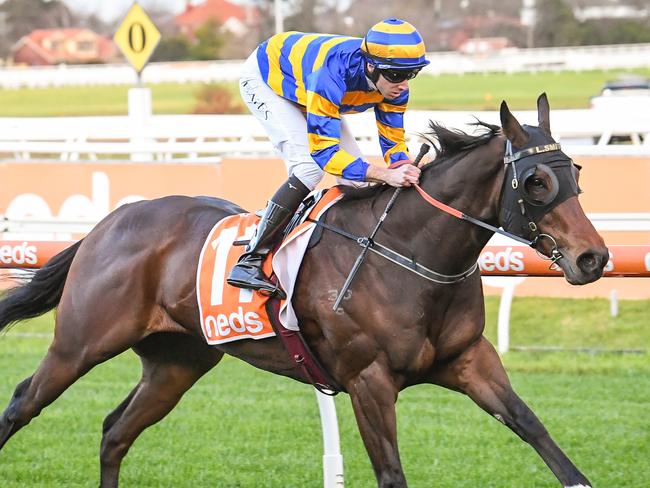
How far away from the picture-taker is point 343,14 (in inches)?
2397

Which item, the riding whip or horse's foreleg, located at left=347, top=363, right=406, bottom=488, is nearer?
horse's foreleg, located at left=347, top=363, right=406, bottom=488

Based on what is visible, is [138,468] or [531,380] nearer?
[138,468]

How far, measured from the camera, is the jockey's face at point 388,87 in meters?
4.10

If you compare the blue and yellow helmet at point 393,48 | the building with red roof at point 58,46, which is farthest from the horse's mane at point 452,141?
the building with red roof at point 58,46

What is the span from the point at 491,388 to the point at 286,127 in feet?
3.99

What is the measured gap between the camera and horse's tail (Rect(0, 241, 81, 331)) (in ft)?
16.7

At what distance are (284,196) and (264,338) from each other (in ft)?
1.74

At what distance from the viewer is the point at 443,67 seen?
44.9 m

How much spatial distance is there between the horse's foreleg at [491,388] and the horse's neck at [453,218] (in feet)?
1.04

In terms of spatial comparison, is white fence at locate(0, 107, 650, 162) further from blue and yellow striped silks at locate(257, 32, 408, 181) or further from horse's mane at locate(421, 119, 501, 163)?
horse's mane at locate(421, 119, 501, 163)

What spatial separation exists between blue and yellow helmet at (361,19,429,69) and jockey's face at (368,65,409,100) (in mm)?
73

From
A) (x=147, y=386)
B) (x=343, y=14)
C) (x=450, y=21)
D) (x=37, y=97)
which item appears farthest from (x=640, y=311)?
(x=450, y=21)

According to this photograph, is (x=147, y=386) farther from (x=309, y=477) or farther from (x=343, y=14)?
(x=343, y=14)

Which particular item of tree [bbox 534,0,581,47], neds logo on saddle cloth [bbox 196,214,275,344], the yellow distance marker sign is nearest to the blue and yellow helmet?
neds logo on saddle cloth [bbox 196,214,275,344]
